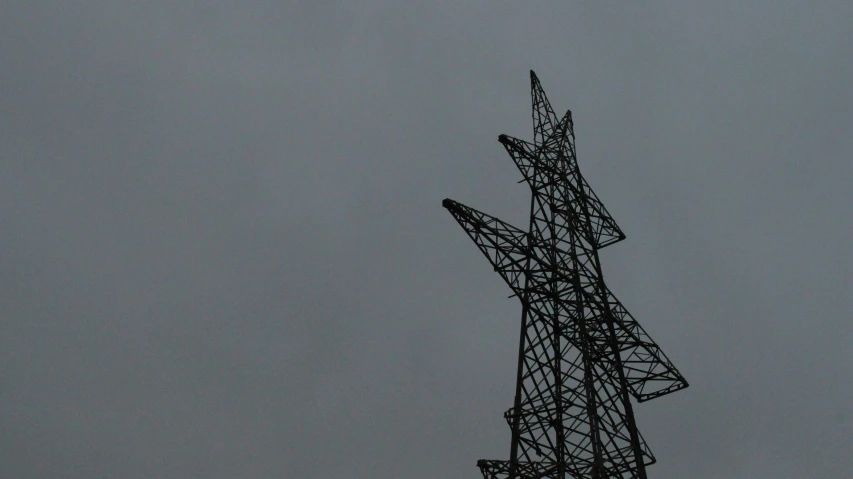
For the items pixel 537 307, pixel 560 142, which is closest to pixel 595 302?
pixel 537 307

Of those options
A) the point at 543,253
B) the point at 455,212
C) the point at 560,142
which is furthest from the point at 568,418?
the point at 560,142

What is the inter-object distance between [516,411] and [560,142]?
10.6 m

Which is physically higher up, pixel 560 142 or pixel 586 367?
pixel 560 142

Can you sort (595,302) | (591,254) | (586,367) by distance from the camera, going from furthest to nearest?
(591,254) → (595,302) → (586,367)

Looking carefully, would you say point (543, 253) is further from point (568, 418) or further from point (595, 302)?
point (568, 418)

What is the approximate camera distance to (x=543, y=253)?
2216 cm

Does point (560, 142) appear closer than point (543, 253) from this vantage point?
No

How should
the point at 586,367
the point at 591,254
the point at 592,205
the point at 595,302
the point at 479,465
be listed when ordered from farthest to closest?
the point at 592,205, the point at 591,254, the point at 595,302, the point at 586,367, the point at 479,465

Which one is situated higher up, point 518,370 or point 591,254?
point 591,254

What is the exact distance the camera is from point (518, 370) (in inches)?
811

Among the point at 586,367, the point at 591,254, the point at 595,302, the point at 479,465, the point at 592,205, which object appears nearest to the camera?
the point at 479,465

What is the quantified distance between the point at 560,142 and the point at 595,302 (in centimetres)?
691

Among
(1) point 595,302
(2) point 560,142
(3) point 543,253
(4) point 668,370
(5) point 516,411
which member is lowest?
(5) point 516,411

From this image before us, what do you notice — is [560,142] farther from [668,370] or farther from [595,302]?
[668,370]
